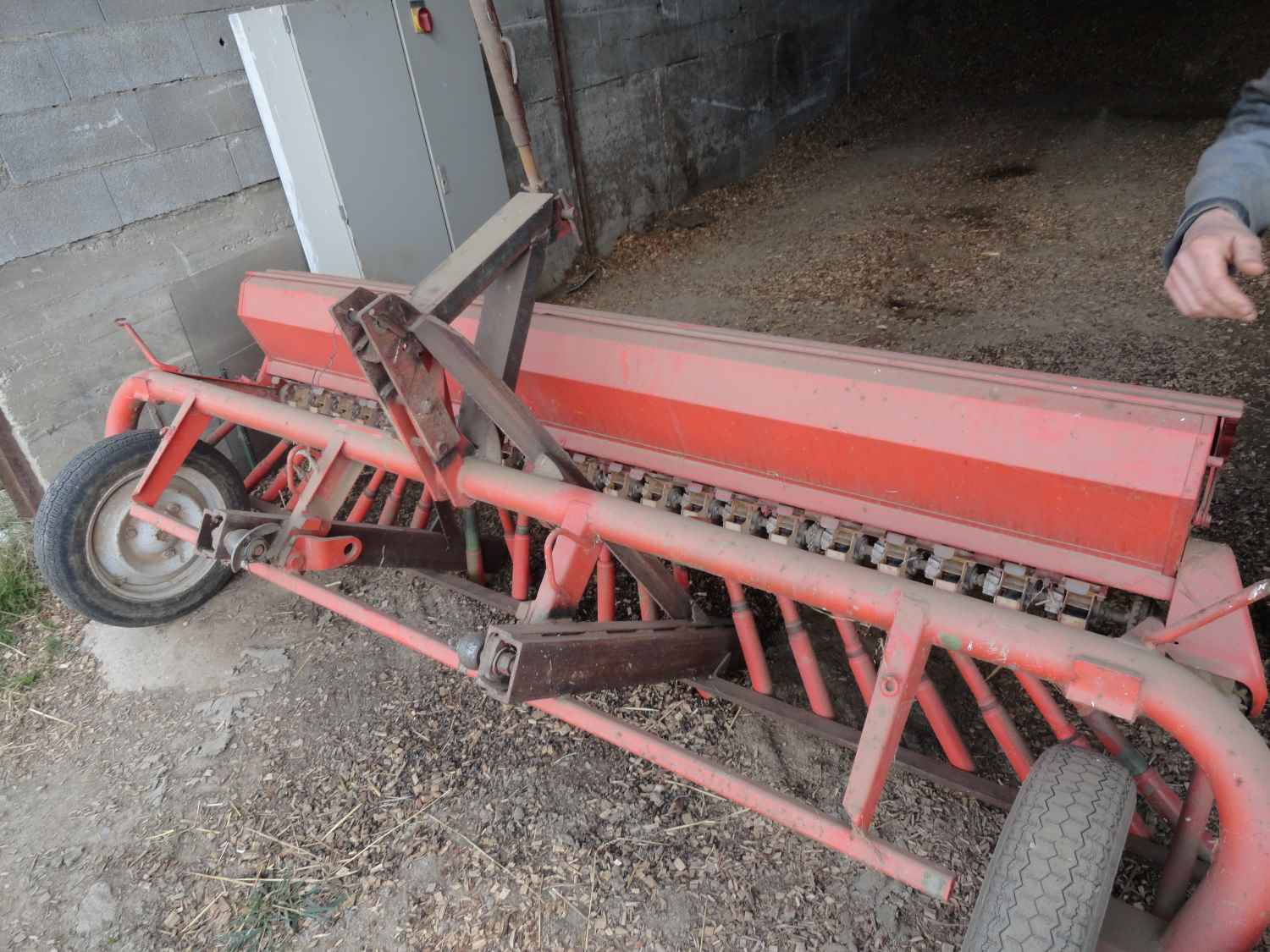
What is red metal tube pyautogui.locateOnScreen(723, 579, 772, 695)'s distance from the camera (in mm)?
2363

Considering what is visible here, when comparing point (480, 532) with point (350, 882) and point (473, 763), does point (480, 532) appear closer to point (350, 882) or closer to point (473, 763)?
point (473, 763)

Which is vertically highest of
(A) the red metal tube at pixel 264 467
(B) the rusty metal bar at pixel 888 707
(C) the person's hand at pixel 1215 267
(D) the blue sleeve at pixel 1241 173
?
(D) the blue sleeve at pixel 1241 173

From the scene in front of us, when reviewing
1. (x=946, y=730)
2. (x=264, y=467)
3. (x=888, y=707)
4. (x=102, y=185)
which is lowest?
(x=946, y=730)

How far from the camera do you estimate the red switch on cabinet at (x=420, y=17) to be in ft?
13.9

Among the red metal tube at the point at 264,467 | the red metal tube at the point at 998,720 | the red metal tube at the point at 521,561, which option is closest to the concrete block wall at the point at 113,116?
the red metal tube at the point at 264,467

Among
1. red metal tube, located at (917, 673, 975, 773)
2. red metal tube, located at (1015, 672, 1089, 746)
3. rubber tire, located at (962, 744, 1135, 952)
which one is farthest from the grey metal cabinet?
rubber tire, located at (962, 744, 1135, 952)

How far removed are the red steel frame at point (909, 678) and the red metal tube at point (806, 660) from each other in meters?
0.68

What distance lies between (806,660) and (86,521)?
2.28 metres

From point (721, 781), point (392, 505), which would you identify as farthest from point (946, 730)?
point (392, 505)

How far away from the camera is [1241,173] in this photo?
142 cm

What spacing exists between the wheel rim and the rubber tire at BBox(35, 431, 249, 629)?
25mm

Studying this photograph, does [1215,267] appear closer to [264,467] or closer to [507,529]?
[507,529]

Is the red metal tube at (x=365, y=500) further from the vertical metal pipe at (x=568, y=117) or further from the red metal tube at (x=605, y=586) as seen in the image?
the vertical metal pipe at (x=568, y=117)

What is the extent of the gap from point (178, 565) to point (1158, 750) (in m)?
3.20
